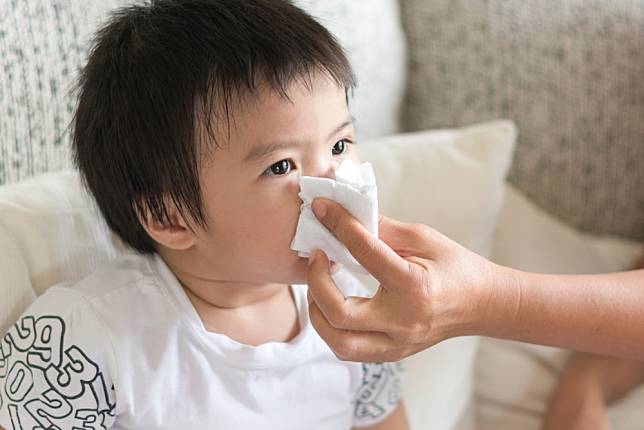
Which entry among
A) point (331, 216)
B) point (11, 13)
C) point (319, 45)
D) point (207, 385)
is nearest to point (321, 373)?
point (207, 385)

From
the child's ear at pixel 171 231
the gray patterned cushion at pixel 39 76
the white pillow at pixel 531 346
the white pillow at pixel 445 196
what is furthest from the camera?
the white pillow at pixel 531 346

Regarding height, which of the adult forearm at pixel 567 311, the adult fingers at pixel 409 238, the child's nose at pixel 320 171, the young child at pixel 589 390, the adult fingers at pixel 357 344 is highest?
the child's nose at pixel 320 171

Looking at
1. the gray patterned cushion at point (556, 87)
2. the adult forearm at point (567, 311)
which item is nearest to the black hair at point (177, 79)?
the adult forearm at point (567, 311)

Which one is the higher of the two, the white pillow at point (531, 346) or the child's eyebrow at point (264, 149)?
the child's eyebrow at point (264, 149)

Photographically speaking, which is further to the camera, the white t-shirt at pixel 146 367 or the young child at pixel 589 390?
the young child at pixel 589 390

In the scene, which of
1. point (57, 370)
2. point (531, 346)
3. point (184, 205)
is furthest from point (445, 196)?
point (57, 370)

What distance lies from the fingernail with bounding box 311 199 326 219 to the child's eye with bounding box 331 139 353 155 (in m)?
0.08

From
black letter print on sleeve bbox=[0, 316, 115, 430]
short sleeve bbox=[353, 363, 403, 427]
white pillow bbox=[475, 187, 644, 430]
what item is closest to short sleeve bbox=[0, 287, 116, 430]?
black letter print on sleeve bbox=[0, 316, 115, 430]

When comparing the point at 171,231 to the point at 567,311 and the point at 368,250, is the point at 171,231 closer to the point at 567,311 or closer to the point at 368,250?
the point at 368,250

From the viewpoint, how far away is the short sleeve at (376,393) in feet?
3.70

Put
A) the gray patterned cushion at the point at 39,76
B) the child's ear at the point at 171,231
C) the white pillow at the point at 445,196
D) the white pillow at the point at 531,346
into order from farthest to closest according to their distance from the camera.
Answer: the white pillow at the point at 531,346, the white pillow at the point at 445,196, the gray patterned cushion at the point at 39,76, the child's ear at the point at 171,231

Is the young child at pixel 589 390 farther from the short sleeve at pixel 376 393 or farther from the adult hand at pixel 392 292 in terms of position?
the adult hand at pixel 392 292

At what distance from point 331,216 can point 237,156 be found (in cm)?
11

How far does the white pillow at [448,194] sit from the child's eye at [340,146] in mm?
372
